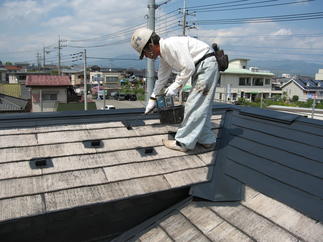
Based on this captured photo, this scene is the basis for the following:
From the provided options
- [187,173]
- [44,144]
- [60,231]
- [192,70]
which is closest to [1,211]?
[60,231]

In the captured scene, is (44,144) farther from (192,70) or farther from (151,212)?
(192,70)

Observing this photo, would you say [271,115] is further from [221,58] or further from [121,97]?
[121,97]

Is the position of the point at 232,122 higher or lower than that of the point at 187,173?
higher

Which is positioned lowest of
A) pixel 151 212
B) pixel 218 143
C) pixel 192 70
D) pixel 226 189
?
pixel 151 212

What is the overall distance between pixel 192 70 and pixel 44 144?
4.71ft

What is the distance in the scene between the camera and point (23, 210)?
1517mm

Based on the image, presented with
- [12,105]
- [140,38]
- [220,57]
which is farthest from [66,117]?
[12,105]

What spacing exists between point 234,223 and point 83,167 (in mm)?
1130

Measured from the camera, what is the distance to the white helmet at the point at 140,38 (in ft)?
8.14

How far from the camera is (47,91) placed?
2231cm

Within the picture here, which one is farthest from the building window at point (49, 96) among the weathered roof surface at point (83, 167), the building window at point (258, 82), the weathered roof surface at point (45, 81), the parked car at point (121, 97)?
the building window at point (258, 82)

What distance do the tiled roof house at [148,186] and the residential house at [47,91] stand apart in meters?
20.4

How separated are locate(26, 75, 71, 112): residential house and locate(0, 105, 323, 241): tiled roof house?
20435mm

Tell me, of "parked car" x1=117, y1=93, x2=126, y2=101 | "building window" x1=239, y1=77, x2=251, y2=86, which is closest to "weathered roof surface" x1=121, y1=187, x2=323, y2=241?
"building window" x1=239, y1=77, x2=251, y2=86
